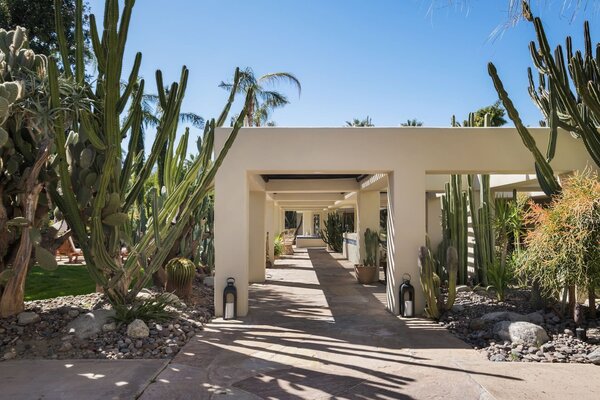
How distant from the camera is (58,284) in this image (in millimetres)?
11719

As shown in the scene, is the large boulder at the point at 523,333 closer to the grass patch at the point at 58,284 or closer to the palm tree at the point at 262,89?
the grass patch at the point at 58,284

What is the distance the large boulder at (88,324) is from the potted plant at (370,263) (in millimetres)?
7689

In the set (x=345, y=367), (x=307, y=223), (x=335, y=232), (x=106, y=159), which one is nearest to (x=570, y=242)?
(x=345, y=367)

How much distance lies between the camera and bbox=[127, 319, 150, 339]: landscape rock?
616 centimetres

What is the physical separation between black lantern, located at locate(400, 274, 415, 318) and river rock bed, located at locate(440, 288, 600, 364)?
1.69 feet

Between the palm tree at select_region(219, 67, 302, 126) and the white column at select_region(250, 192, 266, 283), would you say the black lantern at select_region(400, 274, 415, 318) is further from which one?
the palm tree at select_region(219, 67, 302, 126)

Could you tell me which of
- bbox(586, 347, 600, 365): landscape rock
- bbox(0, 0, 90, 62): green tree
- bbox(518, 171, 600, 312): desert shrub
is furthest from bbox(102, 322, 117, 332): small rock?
bbox(0, 0, 90, 62): green tree

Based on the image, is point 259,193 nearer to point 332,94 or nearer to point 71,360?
point 332,94

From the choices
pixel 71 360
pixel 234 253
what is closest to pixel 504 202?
pixel 234 253

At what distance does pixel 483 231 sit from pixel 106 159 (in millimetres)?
7570

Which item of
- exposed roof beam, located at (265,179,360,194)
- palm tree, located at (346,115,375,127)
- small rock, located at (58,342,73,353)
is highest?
palm tree, located at (346,115,375,127)

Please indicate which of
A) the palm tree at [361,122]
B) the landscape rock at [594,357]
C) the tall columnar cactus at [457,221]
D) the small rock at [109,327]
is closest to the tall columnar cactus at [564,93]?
the tall columnar cactus at [457,221]

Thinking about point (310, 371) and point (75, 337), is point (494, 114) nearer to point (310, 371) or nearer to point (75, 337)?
point (310, 371)

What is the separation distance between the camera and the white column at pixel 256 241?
13.1 meters
